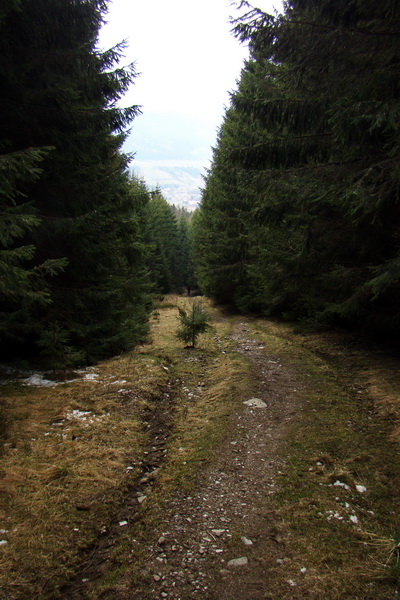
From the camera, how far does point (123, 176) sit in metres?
9.11

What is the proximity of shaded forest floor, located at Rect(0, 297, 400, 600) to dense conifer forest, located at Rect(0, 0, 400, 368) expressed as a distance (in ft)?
6.52

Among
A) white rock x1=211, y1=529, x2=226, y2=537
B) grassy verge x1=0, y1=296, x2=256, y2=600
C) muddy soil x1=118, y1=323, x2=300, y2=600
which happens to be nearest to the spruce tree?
grassy verge x1=0, y1=296, x2=256, y2=600

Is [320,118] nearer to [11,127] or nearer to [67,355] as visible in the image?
[11,127]

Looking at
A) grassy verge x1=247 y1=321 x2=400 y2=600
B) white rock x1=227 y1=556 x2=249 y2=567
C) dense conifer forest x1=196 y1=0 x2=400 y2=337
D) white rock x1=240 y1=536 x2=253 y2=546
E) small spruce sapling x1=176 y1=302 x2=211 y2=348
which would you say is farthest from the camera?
small spruce sapling x1=176 y1=302 x2=211 y2=348

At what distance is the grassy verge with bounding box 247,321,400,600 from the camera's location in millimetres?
2814

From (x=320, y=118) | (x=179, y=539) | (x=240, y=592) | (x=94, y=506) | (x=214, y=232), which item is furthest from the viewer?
(x=214, y=232)

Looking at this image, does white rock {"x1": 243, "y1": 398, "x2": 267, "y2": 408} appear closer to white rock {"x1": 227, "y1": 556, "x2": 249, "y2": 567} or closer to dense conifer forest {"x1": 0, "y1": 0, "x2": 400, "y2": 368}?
dense conifer forest {"x1": 0, "y1": 0, "x2": 400, "y2": 368}

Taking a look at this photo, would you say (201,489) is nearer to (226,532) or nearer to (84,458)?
(226,532)

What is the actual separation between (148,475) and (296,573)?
2.33m

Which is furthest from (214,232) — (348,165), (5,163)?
(5,163)

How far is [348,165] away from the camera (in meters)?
7.60

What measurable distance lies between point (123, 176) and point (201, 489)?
26.8 feet

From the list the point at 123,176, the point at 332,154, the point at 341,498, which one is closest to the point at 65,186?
the point at 123,176

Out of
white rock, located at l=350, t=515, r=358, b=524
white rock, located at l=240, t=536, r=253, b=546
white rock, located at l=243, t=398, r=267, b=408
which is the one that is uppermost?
white rock, located at l=243, t=398, r=267, b=408
